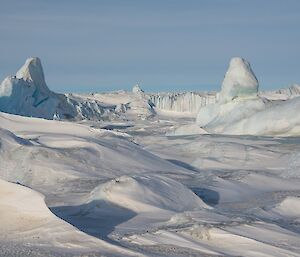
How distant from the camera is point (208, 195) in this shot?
13820 mm

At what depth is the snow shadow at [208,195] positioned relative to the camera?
1328cm

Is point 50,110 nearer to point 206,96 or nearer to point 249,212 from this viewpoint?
point 206,96

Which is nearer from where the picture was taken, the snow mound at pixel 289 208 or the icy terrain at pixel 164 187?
the icy terrain at pixel 164 187

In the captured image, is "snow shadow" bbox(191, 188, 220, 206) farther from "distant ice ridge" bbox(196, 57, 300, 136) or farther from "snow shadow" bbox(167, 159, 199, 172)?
"distant ice ridge" bbox(196, 57, 300, 136)

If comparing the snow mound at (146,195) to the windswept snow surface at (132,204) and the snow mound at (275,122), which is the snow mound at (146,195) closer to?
the windswept snow surface at (132,204)

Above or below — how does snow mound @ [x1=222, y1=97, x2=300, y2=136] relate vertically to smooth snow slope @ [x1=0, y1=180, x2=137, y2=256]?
above

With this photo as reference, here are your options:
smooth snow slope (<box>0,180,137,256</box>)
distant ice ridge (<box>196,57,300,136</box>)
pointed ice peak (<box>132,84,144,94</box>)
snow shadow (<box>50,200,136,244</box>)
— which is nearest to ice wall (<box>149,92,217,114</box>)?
pointed ice peak (<box>132,84,144,94</box>)

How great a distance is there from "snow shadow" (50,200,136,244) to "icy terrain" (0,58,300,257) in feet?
0.06

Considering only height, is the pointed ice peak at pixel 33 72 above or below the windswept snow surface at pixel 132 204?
above

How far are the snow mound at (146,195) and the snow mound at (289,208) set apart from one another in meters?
1.31

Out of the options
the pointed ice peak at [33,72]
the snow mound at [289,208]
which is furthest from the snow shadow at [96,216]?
the pointed ice peak at [33,72]

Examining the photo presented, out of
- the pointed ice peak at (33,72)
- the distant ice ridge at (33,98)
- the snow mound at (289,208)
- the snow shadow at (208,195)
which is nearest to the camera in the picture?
the snow mound at (289,208)

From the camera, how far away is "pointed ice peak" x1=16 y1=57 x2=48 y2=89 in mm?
50719

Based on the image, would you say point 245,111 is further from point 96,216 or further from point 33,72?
point 33,72
